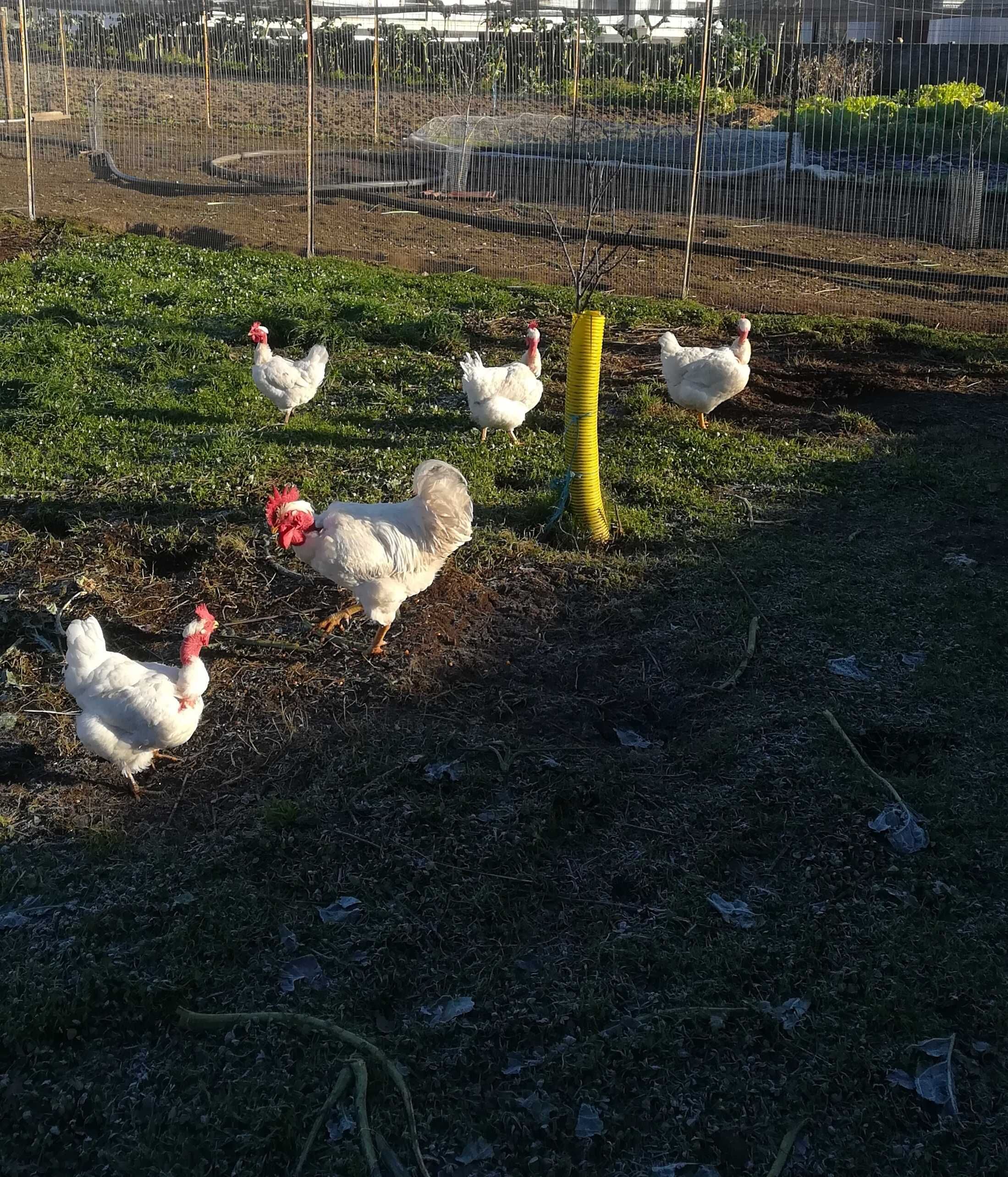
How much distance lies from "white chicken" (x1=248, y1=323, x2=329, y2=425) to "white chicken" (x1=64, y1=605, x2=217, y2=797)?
11.6 feet

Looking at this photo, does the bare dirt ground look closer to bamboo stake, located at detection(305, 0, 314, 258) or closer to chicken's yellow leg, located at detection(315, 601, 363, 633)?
bamboo stake, located at detection(305, 0, 314, 258)

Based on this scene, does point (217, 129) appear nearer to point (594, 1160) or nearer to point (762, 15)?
point (762, 15)

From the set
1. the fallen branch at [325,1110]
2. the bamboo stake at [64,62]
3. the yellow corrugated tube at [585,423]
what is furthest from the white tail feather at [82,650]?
the bamboo stake at [64,62]

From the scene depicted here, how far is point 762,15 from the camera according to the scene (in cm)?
1936

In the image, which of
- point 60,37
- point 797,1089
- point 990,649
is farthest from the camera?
point 60,37

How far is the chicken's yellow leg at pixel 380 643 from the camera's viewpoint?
502cm

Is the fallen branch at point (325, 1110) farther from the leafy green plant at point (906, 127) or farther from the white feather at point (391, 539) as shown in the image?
the leafy green plant at point (906, 127)

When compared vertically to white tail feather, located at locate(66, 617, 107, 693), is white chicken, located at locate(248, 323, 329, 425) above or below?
above

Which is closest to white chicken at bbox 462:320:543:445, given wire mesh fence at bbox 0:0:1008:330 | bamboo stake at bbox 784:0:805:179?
wire mesh fence at bbox 0:0:1008:330

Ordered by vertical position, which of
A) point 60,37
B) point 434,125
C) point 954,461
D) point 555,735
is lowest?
point 555,735

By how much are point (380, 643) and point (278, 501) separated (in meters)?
0.81

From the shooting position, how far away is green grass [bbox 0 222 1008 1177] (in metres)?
2.97

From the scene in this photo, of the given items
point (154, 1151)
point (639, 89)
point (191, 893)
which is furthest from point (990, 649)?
point (639, 89)

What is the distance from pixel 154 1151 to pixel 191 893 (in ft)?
3.09
